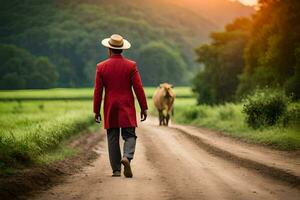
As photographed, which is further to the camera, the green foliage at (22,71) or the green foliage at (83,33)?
the green foliage at (83,33)

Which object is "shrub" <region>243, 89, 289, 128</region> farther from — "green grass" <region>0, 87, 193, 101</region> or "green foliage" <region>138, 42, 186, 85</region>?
"green foliage" <region>138, 42, 186, 85</region>

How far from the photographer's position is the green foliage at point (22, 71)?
7919cm

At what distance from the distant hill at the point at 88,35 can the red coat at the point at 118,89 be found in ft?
236

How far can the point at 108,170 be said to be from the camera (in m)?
12.0

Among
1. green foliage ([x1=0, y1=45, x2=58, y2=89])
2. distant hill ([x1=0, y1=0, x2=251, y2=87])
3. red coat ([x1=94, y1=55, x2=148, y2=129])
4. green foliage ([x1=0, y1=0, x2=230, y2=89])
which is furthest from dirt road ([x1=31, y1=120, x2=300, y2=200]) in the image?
distant hill ([x1=0, y1=0, x2=251, y2=87])

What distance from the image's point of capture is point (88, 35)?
148 metres

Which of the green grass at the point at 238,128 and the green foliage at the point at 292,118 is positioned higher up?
the green foliage at the point at 292,118

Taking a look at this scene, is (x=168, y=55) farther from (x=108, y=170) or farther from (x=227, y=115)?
(x=108, y=170)

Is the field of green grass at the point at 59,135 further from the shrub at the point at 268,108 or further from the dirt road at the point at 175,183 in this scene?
the dirt road at the point at 175,183

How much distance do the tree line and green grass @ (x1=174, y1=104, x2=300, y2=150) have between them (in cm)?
263

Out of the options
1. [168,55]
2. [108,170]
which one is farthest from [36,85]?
[108,170]

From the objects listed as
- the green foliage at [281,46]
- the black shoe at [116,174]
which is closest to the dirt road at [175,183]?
the black shoe at [116,174]

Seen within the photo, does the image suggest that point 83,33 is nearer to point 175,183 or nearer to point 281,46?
point 281,46

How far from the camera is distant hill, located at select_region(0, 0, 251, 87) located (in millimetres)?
116463
